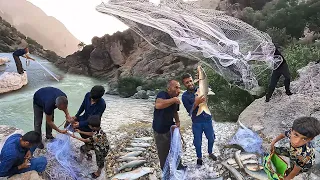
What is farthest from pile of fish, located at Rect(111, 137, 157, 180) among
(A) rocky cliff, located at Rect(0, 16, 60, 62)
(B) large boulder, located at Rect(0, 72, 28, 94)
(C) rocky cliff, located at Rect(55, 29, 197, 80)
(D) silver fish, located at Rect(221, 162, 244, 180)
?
(A) rocky cliff, located at Rect(0, 16, 60, 62)

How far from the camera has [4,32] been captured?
19.4 metres

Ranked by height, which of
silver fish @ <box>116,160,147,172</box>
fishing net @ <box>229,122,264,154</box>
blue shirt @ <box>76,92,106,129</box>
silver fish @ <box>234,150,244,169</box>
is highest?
blue shirt @ <box>76,92,106,129</box>

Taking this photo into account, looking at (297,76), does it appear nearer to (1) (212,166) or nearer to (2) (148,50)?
(1) (212,166)

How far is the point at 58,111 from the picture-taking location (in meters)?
8.45

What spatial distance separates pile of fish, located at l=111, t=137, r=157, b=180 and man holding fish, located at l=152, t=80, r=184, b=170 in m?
0.72

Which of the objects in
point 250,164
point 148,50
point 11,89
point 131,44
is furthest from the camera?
point 131,44

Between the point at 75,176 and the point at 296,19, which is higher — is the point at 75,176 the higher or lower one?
the lower one

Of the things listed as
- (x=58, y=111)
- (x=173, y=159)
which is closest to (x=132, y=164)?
(x=173, y=159)

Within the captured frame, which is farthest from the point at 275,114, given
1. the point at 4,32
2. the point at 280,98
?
the point at 4,32

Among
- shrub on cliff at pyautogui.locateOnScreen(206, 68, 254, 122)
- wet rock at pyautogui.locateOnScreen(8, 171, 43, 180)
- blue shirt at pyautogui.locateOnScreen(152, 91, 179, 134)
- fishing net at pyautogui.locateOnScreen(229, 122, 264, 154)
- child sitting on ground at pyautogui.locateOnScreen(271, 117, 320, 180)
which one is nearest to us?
child sitting on ground at pyautogui.locateOnScreen(271, 117, 320, 180)

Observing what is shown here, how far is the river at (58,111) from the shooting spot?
8547mm

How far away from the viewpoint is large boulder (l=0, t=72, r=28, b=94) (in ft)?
39.5

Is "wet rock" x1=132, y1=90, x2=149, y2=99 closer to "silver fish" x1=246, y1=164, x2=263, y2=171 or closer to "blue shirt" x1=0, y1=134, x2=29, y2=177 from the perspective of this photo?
"silver fish" x1=246, y1=164, x2=263, y2=171

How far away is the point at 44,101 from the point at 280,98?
446cm
